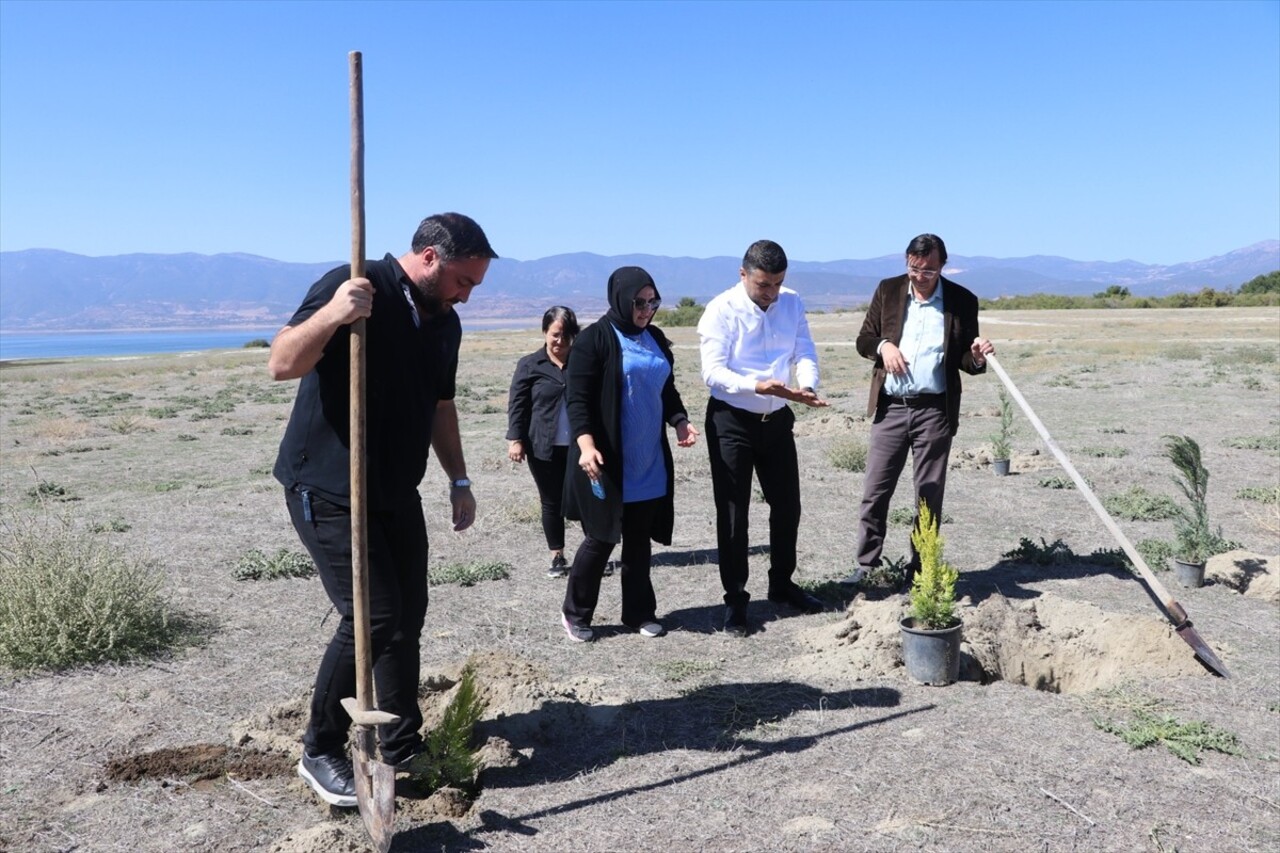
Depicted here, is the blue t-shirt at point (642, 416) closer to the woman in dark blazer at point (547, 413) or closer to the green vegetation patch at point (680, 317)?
the woman in dark blazer at point (547, 413)

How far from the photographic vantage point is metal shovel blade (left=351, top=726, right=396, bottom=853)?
3025mm

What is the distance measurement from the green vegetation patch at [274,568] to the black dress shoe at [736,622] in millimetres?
2973

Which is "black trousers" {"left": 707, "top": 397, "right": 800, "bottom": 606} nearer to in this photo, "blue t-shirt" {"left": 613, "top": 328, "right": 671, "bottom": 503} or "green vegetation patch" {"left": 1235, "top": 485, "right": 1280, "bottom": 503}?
"blue t-shirt" {"left": 613, "top": 328, "right": 671, "bottom": 503}

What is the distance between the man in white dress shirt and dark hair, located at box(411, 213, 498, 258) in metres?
2.17

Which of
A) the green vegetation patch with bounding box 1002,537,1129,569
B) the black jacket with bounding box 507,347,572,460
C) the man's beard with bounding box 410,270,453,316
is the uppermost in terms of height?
the man's beard with bounding box 410,270,453,316

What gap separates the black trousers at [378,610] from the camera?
320 cm

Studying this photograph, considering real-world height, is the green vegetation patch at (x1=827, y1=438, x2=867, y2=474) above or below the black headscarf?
below

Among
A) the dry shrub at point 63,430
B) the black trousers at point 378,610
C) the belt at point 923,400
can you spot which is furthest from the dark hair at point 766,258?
the dry shrub at point 63,430

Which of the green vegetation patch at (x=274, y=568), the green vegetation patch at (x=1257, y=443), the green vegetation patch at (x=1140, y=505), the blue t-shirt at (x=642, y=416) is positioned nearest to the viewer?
the blue t-shirt at (x=642, y=416)

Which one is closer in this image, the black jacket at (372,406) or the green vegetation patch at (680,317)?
the black jacket at (372,406)

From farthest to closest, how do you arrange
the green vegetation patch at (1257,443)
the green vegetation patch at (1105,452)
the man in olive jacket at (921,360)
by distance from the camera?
the green vegetation patch at (1257,443) → the green vegetation patch at (1105,452) → the man in olive jacket at (921,360)

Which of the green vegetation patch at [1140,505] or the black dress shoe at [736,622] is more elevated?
the green vegetation patch at [1140,505]

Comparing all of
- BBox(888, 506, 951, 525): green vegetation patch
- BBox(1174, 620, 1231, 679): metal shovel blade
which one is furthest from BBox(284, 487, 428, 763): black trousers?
BBox(888, 506, 951, 525): green vegetation patch

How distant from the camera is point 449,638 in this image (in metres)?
5.45
